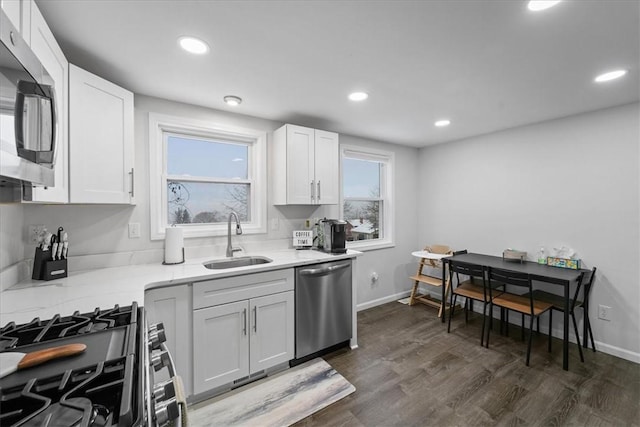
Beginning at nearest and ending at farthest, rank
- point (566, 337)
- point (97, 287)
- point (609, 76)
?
point (97, 287) → point (609, 76) → point (566, 337)

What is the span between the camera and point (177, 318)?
177 centimetres

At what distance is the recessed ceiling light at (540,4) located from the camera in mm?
1195

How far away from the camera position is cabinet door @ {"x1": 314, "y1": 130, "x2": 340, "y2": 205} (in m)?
2.85

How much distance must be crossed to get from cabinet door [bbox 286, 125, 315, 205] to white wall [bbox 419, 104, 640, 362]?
7.25 feet

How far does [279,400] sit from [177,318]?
0.93m

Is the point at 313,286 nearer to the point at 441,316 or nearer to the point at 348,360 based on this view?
the point at 348,360

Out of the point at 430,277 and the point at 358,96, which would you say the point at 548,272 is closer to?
the point at 430,277

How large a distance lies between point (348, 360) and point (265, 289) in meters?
1.06

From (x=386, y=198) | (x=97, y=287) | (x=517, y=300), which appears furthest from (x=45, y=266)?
(x=517, y=300)

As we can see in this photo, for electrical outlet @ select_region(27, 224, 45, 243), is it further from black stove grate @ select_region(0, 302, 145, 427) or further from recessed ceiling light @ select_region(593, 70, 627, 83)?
recessed ceiling light @ select_region(593, 70, 627, 83)

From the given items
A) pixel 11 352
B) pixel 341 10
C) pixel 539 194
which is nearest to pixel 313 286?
pixel 11 352

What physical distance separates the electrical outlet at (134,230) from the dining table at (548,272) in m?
3.13

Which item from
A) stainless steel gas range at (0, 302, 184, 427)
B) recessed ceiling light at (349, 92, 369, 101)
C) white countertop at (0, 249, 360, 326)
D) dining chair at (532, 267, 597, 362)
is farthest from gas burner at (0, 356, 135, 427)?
dining chair at (532, 267, 597, 362)

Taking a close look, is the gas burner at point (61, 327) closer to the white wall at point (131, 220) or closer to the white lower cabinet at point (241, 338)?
the white lower cabinet at point (241, 338)
